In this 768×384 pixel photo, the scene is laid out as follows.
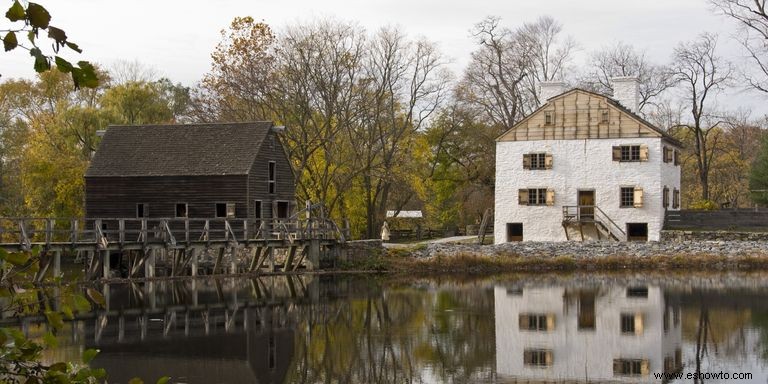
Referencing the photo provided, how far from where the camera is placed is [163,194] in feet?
131

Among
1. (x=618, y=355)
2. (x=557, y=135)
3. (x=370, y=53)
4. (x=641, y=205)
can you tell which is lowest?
(x=618, y=355)

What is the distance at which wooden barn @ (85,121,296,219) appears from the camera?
39375 millimetres

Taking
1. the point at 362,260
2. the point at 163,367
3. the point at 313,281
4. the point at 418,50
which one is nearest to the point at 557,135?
the point at 418,50

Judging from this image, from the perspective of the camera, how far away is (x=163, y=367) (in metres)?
18.3

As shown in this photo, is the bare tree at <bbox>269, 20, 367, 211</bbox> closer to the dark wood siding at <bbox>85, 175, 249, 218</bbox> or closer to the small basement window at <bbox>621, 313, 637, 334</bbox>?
the dark wood siding at <bbox>85, 175, 249, 218</bbox>

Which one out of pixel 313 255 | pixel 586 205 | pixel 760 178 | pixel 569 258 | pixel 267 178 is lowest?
pixel 569 258

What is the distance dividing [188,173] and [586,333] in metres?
21.1

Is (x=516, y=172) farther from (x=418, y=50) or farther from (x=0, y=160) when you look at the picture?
(x=0, y=160)

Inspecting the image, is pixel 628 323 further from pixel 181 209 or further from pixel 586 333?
pixel 181 209

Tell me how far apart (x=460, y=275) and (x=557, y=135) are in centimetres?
1139

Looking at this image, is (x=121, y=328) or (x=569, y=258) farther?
(x=569, y=258)

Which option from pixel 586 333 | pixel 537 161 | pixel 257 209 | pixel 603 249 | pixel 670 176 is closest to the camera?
pixel 586 333

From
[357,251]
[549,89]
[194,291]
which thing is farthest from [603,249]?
[194,291]

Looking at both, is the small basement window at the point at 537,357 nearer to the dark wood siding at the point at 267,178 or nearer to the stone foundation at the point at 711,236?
the dark wood siding at the point at 267,178
